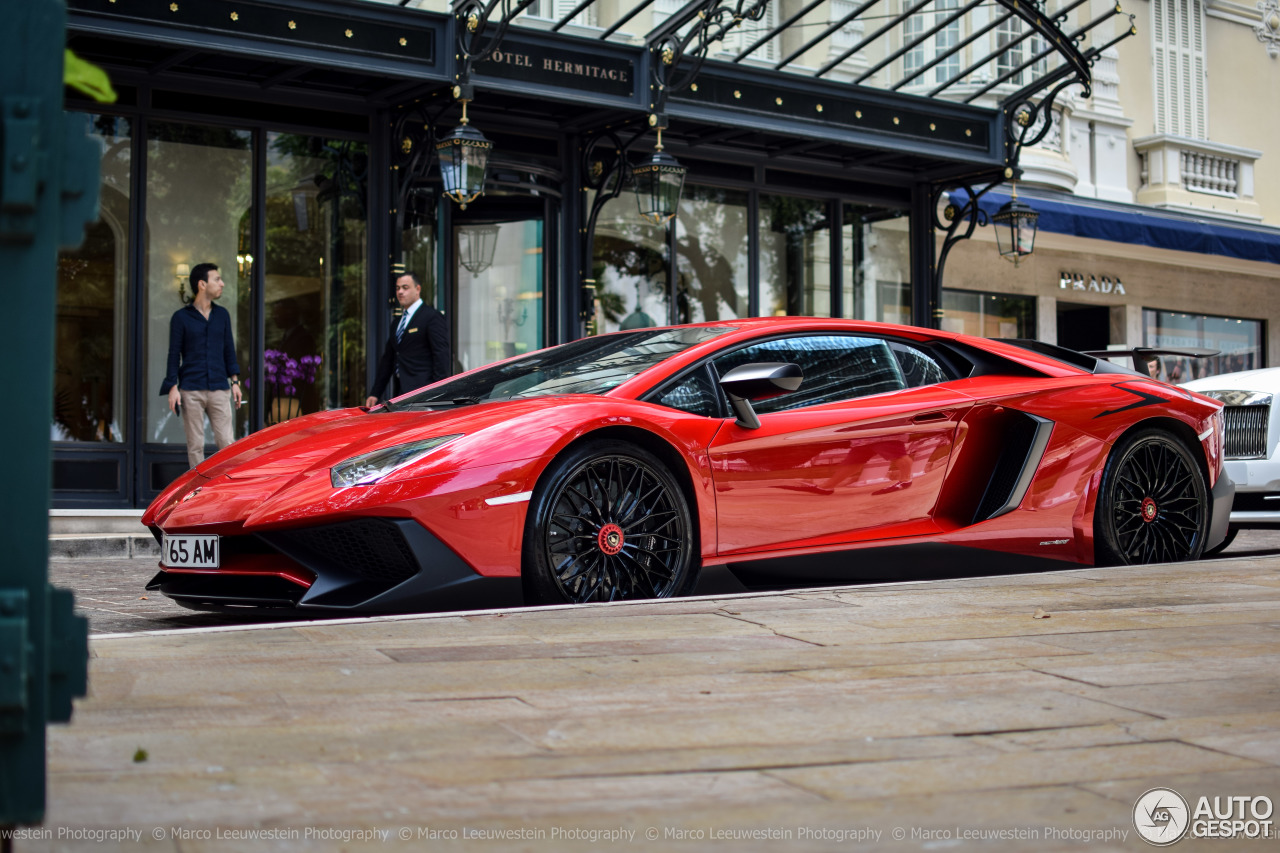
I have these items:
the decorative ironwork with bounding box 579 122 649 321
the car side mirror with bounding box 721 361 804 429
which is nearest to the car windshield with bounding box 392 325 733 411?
the car side mirror with bounding box 721 361 804 429

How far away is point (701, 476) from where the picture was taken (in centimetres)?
483

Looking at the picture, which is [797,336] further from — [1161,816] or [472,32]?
[472,32]

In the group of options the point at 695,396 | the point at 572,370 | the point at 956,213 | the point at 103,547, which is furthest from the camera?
the point at 956,213

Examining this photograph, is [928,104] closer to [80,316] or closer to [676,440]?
[80,316]

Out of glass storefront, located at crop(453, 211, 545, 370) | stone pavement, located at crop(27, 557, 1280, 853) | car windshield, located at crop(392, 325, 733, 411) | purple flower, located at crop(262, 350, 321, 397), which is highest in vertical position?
glass storefront, located at crop(453, 211, 545, 370)

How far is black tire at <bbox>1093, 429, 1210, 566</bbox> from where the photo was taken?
5938mm

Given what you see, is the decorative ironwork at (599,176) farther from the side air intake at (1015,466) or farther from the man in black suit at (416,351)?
the side air intake at (1015,466)

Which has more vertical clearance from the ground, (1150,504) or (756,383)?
(756,383)

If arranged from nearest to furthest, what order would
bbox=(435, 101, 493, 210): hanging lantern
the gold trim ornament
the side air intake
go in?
the side air intake → bbox=(435, 101, 493, 210): hanging lantern → the gold trim ornament

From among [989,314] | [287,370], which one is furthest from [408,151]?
[989,314]

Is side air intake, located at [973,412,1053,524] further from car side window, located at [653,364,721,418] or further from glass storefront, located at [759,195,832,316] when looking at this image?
glass storefront, located at [759,195,832,316]

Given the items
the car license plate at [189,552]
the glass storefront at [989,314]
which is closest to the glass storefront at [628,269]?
the glass storefront at [989,314]

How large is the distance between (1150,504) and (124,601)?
4.58m

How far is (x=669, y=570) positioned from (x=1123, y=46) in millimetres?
18247
